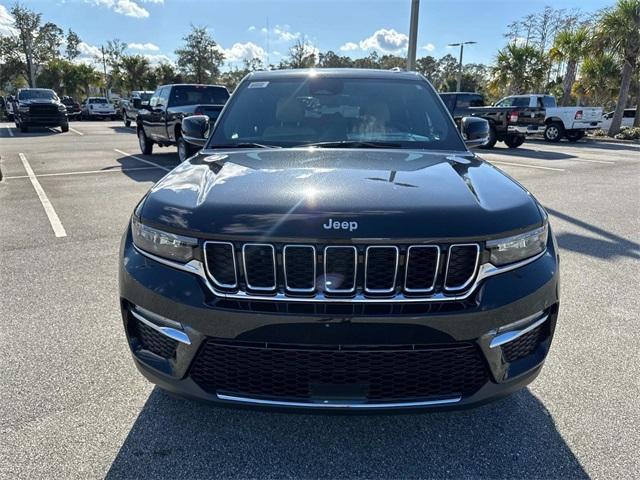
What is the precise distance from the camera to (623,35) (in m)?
22.4

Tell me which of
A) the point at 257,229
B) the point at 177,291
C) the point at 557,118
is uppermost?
the point at 257,229

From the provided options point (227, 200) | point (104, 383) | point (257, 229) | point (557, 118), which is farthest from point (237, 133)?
point (557, 118)

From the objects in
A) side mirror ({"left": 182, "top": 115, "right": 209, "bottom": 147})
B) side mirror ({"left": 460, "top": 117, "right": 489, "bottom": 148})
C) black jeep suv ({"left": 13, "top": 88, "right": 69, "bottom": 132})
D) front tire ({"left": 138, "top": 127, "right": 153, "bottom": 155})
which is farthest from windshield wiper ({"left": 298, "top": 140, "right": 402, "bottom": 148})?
black jeep suv ({"left": 13, "top": 88, "right": 69, "bottom": 132})

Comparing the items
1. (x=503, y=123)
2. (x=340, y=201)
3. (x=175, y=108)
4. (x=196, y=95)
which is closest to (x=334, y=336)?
(x=340, y=201)

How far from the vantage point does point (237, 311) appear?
1.82 meters

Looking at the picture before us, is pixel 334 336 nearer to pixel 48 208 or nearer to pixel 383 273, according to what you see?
pixel 383 273

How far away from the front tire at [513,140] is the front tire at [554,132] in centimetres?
332

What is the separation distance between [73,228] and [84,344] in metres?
3.20

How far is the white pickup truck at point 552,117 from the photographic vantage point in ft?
59.9

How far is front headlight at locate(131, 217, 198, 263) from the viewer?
1920 mm

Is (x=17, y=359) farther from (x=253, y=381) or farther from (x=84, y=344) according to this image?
(x=253, y=381)

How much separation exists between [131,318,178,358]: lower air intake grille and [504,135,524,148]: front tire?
17.8 metres

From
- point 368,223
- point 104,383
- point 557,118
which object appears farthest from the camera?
point 557,118

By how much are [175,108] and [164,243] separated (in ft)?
33.2
